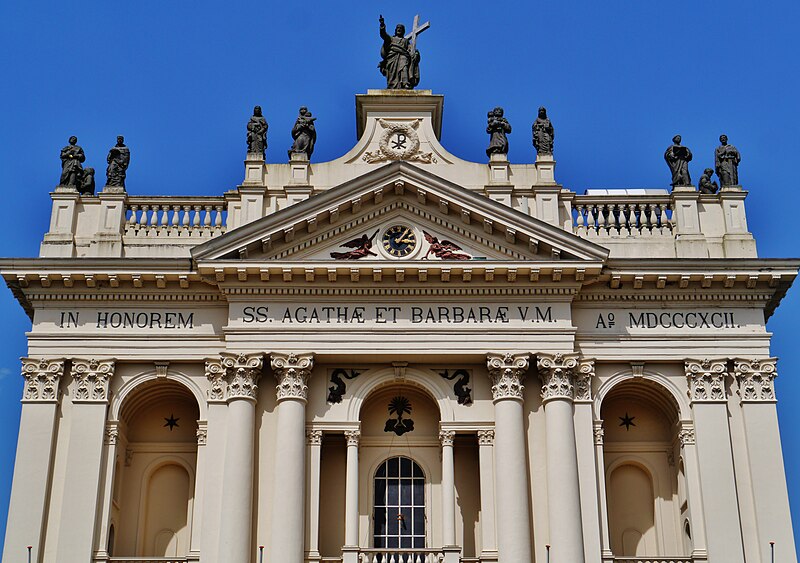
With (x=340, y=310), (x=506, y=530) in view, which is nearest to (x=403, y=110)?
(x=340, y=310)

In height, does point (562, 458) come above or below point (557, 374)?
below

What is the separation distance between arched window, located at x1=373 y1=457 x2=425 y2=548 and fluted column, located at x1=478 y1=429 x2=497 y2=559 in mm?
1605

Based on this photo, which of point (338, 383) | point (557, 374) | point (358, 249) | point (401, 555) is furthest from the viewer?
point (358, 249)

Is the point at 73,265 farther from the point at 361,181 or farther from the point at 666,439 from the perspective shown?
the point at 666,439


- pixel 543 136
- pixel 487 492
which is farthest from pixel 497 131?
pixel 487 492

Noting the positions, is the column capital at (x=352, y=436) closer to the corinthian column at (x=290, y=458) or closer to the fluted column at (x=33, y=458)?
the corinthian column at (x=290, y=458)

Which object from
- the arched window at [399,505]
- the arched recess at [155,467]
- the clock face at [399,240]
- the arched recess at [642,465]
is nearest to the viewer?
the arched window at [399,505]

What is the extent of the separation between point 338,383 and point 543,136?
787 cm

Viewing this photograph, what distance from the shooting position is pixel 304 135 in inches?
1201

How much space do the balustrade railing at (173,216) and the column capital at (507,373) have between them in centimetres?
717

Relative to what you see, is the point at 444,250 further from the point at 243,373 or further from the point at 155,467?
the point at 155,467

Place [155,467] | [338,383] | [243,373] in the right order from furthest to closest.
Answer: [155,467] < [338,383] < [243,373]

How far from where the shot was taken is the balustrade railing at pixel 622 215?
2975 centimetres

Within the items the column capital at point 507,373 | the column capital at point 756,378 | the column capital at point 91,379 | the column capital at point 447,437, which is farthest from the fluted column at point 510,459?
the column capital at point 91,379
